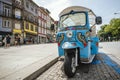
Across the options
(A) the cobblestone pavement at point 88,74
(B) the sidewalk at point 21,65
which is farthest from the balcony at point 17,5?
(A) the cobblestone pavement at point 88,74

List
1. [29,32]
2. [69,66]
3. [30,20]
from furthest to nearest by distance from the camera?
[30,20]
[29,32]
[69,66]

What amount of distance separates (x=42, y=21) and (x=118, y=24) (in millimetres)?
41304

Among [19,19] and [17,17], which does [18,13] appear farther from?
[19,19]

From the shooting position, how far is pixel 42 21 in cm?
5266

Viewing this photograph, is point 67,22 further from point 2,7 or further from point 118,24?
point 118,24

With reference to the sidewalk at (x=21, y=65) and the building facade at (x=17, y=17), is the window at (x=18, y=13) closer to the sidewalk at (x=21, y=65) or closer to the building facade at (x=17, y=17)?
the building facade at (x=17, y=17)

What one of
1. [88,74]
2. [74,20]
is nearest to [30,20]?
[74,20]

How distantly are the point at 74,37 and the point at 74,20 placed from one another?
1.10 meters

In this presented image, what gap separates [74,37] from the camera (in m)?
4.84

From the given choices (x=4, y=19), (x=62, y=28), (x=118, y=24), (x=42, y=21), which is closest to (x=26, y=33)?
(x=4, y=19)

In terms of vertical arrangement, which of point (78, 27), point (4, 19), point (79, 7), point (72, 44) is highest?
point (4, 19)

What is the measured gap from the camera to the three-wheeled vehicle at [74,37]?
4379mm

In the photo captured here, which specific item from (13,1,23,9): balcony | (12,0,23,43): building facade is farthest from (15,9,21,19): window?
(13,1,23,9): balcony

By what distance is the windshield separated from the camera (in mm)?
5512
